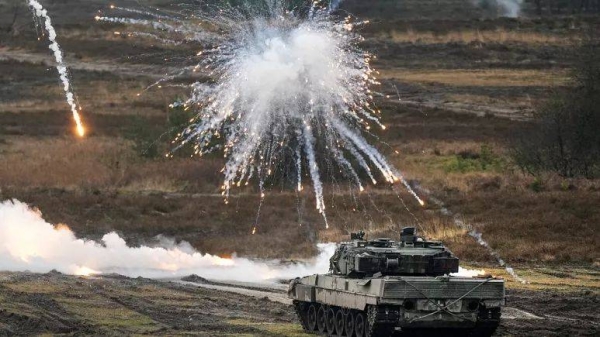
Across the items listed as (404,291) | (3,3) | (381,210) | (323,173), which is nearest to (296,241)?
(381,210)

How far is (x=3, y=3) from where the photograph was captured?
418 feet

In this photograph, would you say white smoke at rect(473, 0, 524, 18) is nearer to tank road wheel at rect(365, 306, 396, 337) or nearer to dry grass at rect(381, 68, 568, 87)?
dry grass at rect(381, 68, 568, 87)

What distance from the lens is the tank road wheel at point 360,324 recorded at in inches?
1174

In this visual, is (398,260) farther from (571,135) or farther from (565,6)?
(565,6)

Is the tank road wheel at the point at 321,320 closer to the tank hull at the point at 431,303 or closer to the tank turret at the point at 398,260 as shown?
the tank turret at the point at 398,260

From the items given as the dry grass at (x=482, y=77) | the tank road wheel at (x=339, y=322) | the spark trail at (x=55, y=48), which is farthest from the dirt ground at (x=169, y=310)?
the dry grass at (x=482, y=77)

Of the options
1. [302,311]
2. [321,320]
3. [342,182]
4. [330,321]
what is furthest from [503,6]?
[330,321]

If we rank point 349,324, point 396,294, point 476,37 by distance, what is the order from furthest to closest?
point 476,37, point 349,324, point 396,294

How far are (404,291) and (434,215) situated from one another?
29.3 metres

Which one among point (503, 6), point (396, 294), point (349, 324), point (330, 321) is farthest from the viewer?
point (503, 6)

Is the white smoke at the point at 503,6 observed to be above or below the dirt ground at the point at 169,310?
above

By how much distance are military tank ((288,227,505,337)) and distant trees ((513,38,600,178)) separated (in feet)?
117

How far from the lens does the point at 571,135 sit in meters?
66.7

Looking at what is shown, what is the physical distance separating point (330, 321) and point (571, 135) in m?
37.2
